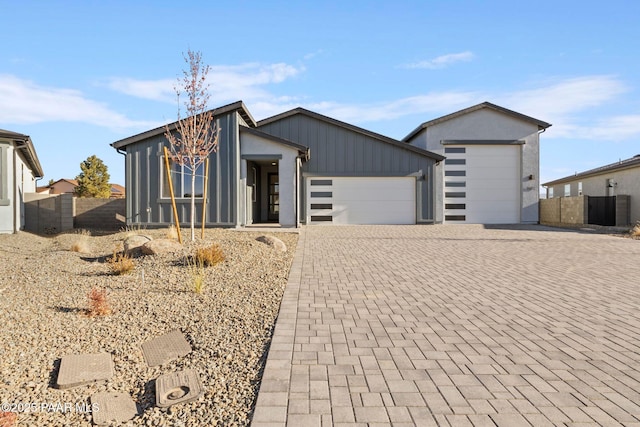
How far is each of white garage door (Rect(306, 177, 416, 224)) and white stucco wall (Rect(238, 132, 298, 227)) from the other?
3.57 m

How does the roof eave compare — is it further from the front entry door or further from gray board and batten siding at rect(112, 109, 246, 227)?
gray board and batten siding at rect(112, 109, 246, 227)

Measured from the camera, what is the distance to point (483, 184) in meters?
21.1

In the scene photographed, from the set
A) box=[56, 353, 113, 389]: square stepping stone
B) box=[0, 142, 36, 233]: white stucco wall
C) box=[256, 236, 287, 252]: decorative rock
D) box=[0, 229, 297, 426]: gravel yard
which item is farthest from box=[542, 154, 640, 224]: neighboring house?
box=[0, 142, 36, 233]: white stucco wall

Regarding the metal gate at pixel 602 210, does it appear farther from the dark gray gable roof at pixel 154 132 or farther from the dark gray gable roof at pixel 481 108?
the dark gray gable roof at pixel 154 132

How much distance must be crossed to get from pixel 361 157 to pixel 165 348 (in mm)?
16253

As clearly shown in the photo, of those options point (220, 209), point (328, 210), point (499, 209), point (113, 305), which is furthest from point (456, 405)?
point (499, 209)

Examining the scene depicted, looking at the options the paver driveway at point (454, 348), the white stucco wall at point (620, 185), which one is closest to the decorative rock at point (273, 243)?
the paver driveway at point (454, 348)

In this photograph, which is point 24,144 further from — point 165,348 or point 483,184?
point 483,184

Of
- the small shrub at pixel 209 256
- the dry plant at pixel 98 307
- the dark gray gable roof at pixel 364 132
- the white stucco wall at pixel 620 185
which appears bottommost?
the dry plant at pixel 98 307

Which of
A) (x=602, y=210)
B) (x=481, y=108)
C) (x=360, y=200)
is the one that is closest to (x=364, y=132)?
(x=360, y=200)

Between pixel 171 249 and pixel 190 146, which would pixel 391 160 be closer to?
pixel 190 146

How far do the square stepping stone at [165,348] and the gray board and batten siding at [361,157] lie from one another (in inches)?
603

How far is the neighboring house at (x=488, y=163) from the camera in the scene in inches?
826

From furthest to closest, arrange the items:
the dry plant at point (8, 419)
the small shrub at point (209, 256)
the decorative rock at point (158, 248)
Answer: the decorative rock at point (158, 248) < the small shrub at point (209, 256) < the dry plant at point (8, 419)
